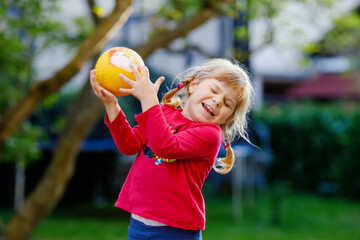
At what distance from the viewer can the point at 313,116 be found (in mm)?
12422

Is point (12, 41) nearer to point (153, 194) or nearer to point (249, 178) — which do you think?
point (153, 194)

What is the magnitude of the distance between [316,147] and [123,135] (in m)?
10.6

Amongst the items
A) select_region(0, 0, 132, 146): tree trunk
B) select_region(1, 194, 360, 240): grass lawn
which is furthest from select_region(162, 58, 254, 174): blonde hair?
select_region(1, 194, 360, 240): grass lawn

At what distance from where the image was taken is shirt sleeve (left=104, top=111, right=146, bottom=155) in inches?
86.1

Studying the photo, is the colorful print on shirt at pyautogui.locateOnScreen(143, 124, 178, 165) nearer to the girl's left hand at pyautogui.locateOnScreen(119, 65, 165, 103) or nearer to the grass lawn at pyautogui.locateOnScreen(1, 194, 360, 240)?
the girl's left hand at pyautogui.locateOnScreen(119, 65, 165, 103)

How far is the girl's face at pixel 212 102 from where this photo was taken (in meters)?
2.21

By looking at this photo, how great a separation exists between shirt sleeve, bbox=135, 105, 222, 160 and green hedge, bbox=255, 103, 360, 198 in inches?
378

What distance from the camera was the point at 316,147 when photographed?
1216 centimetres

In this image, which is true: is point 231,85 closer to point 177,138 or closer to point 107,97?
point 177,138

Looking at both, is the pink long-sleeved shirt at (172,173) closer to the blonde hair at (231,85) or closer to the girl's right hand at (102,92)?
the girl's right hand at (102,92)

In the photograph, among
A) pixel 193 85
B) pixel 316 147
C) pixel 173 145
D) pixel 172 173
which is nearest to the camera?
pixel 173 145

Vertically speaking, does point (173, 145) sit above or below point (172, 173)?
above

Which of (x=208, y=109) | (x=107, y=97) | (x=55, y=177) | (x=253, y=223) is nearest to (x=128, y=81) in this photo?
(x=107, y=97)

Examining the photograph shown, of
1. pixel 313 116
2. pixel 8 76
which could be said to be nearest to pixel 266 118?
pixel 313 116
